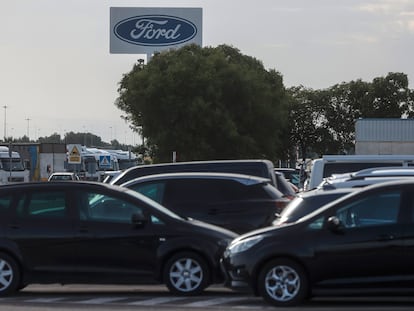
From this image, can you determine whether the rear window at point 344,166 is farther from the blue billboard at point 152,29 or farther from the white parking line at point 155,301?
the blue billboard at point 152,29

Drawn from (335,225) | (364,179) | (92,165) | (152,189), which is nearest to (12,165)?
(92,165)

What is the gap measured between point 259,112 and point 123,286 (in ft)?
130

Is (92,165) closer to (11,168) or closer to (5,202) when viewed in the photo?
(11,168)

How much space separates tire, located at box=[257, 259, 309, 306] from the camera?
38.9 feet

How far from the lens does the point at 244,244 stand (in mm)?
12203

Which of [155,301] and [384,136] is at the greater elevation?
[384,136]

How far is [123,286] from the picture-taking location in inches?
575

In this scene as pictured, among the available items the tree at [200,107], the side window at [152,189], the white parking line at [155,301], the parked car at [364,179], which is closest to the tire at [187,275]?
the white parking line at [155,301]

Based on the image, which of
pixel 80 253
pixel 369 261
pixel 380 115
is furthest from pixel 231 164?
pixel 380 115

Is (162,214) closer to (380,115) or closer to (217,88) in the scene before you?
(217,88)

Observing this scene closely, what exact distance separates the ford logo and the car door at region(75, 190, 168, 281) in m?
49.7

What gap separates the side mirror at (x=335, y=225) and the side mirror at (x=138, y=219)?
277cm

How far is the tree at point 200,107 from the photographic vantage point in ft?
165

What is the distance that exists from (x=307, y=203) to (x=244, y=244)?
1.80 meters
